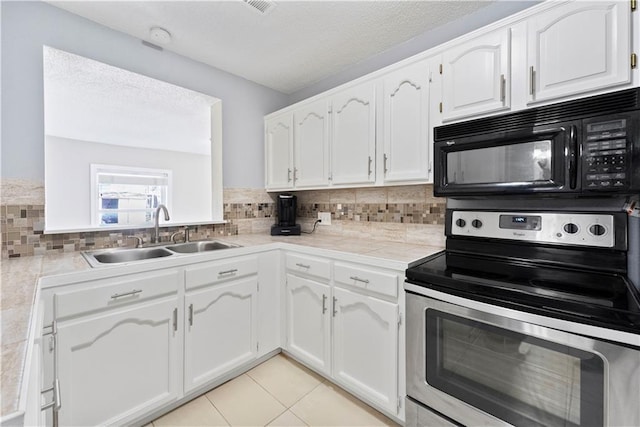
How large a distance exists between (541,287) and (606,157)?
54 cm

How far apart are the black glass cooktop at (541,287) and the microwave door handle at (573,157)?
0.38 m

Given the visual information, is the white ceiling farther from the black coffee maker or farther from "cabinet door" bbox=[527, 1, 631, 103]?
the black coffee maker

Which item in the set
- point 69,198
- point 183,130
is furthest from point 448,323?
point 69,198

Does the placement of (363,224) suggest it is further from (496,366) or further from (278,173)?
(496,366)

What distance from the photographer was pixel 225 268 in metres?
1.76

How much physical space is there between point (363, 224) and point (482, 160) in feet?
3.63

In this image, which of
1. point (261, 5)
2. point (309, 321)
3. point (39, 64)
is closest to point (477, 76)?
point (261, 5)

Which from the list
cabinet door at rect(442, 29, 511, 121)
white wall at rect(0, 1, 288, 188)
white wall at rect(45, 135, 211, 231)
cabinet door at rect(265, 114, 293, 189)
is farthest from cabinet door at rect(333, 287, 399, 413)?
white wall at rect(45, 135, 211, 231)

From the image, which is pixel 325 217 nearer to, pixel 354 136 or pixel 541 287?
pixel 354 136

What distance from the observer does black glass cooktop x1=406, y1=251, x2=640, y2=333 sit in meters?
0.83

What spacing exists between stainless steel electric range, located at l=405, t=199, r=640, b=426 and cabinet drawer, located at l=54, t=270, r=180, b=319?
1.29 metres

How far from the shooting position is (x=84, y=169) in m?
4.95

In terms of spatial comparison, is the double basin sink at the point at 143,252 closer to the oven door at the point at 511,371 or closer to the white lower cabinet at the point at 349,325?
the white lower cabinet at the point at 349,325

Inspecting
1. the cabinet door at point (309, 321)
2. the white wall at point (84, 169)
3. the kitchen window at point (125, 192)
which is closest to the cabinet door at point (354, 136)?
the cabinet door at point (309, 321)
